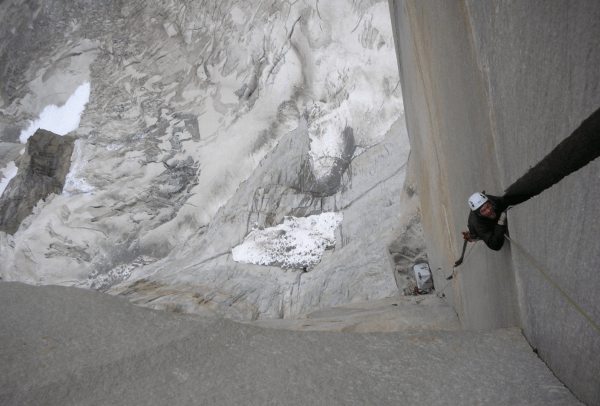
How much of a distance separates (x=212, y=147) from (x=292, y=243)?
3250mm

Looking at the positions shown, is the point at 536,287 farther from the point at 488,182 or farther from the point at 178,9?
the point at 178,9

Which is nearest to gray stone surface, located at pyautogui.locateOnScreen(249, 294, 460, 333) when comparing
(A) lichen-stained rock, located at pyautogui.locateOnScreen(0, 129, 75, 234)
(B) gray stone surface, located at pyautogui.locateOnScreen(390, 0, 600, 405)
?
(B) gray stone surface, located at pyautogui.locateOnScreen(390, 0, 600, 405)

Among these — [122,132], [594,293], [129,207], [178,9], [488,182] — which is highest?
[178,9]

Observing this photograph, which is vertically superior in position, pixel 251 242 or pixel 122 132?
pixel 122 132

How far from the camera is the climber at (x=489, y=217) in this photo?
1827 mm

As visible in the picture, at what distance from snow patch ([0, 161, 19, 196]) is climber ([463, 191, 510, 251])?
10912 millimetres

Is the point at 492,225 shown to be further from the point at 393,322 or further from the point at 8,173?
the point at 8,173

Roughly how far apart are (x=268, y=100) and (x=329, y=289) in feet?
16.2

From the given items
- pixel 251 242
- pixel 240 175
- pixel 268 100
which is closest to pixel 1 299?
pixel 251 242

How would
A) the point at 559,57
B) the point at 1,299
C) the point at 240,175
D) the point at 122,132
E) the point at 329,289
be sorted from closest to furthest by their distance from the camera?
the point at 559,57
the point at 1,299
the point at 329,289
the point at 240,175
the point at 122,132

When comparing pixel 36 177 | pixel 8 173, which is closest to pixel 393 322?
pixel 36 177

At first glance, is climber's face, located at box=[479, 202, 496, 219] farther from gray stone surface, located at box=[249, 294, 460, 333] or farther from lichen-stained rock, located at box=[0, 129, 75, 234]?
lichen-stained rock, located at box=[0, 129, 75, 234]

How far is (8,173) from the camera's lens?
9781 mm

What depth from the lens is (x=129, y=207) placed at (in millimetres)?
8922
